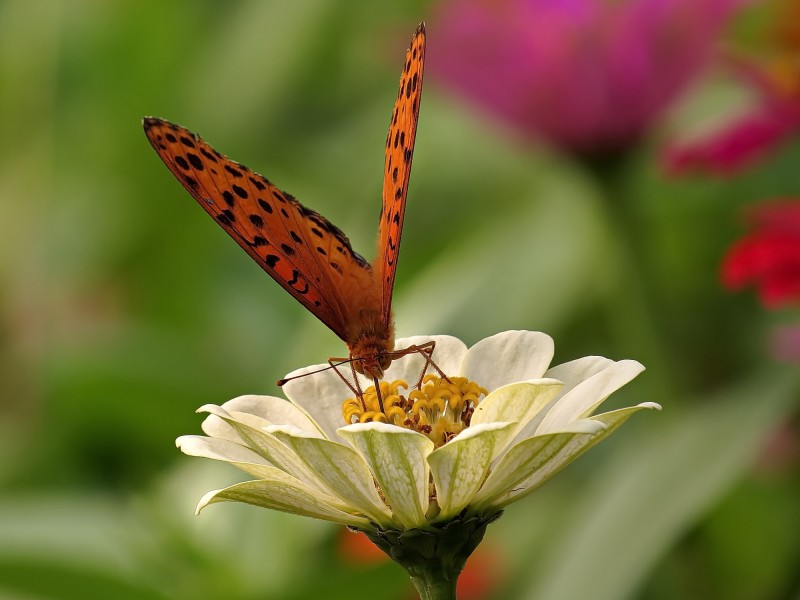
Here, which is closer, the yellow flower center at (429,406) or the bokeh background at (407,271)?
the yellow flower center at (429,406)

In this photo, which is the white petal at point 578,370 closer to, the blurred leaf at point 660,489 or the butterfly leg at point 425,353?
the butterfly leg at point 425,353

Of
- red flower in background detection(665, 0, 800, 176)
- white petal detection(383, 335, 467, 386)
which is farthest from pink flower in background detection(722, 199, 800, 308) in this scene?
white petal detection(383, 335, 467, 386)

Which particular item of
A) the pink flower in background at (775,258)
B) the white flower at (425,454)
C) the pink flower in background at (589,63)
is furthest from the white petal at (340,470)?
the pink flower in background at (589,63)

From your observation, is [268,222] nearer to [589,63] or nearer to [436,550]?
[436,550]

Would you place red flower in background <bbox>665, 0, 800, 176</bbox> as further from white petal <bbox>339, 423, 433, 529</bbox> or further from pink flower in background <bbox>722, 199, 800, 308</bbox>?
white petal <bbox>339, 423, 433, 529</bbox>

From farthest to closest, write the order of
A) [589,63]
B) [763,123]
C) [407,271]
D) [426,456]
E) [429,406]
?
[407,271] < [589,63] < [763,123] < [429,406] < [426,456]

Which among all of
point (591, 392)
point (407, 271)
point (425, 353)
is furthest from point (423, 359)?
point (407, 271)
